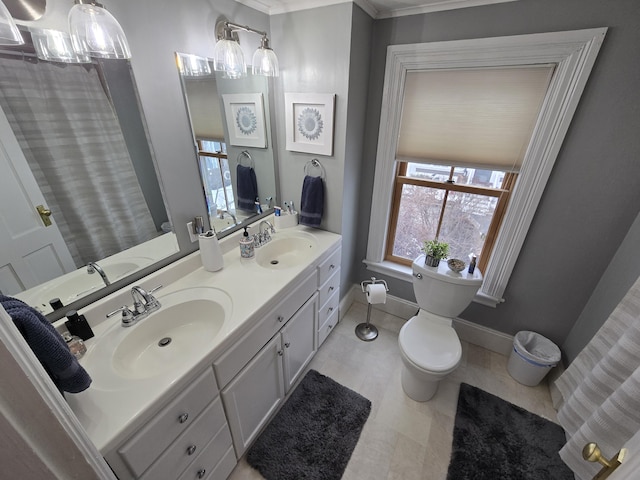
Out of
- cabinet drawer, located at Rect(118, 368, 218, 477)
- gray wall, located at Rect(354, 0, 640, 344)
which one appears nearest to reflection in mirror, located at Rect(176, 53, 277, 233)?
gray wall, located at Rect(354, 0, 640, 344)

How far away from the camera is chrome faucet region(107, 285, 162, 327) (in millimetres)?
1103

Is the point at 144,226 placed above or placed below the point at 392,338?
above

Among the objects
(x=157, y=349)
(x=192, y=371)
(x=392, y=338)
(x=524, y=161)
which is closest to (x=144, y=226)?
(x=157, y=349)

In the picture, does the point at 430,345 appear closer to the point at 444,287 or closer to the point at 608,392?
the point at 444,287

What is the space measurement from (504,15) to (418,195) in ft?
3.38

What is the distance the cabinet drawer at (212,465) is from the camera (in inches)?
41.6

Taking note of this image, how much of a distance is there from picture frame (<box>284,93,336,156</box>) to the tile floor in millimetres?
1427

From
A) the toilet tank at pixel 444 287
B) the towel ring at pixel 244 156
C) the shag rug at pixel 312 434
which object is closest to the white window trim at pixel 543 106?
the toilet tank at pixel 444 287

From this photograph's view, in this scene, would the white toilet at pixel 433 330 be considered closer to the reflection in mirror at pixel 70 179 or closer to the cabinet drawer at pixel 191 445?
the cabinet drawer at pixel 191 445

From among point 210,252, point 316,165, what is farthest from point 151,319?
point 316,165

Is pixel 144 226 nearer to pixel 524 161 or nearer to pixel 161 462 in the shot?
pixel 161 462

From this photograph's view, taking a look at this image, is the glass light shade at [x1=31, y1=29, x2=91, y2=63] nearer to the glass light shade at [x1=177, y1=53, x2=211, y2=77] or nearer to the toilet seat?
the glass light shade at [x1=177, y1=53, x2=211, y2=77]

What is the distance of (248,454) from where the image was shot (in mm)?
1432

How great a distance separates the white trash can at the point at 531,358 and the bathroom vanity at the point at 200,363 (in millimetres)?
1331
